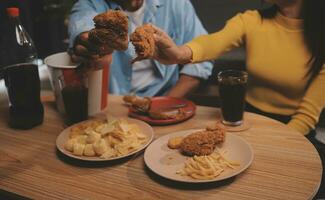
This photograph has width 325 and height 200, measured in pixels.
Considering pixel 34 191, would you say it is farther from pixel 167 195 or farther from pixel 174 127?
pixel 174 127

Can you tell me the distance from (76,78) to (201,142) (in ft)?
1.69

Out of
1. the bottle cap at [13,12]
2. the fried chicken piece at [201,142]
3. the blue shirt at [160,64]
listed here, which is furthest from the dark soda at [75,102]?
the blue shirt at [160,64]

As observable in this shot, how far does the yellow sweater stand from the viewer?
1496 millimetres

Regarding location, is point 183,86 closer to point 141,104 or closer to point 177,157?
point 141,104

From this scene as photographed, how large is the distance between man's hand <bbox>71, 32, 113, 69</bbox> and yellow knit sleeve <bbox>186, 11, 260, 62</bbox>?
48 cm

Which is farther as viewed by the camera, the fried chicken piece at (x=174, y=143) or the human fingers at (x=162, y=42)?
the human fingers at (x=162, y=42)

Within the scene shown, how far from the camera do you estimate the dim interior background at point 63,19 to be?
2.51 m

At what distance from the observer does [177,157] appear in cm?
98

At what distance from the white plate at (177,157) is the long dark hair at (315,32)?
0.64 m

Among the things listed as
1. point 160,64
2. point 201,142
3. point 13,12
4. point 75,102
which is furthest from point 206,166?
point 160,64

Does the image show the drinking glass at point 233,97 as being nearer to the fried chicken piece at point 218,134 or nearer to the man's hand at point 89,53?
the fried chicken piece at point 218,134

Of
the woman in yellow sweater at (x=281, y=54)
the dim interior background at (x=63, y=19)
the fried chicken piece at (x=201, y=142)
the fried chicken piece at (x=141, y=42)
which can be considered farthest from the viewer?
the dim interior background at (x=63, y=19)

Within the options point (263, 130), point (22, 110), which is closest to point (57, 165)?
point (22, 110)

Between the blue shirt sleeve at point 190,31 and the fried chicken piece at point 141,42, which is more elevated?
the fried chicken piece at point 141,42
